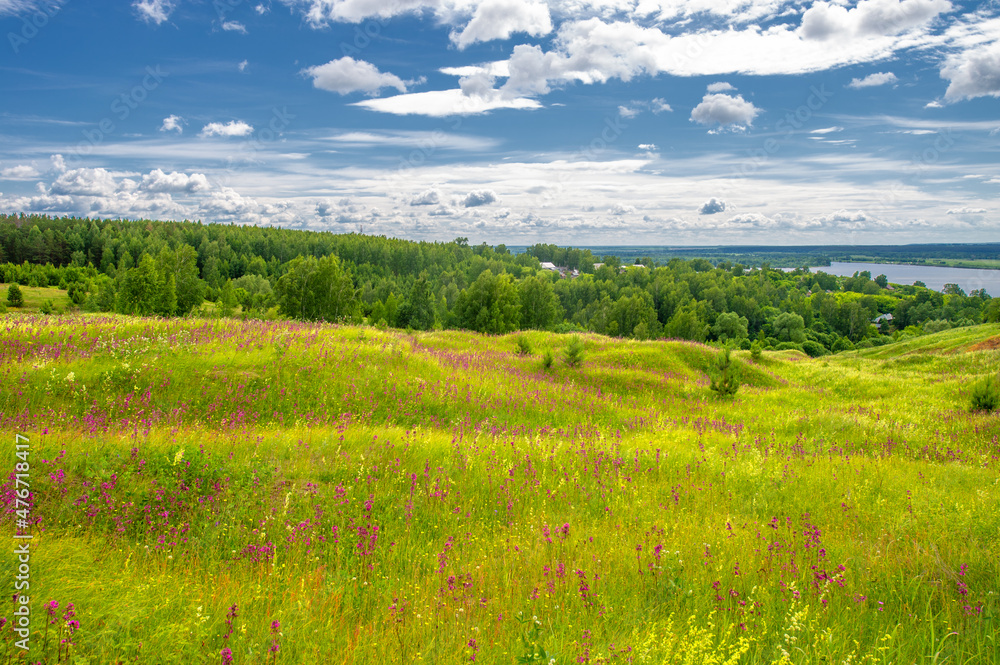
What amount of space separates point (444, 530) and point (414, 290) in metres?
69.3

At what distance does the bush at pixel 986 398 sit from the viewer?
14859 mm

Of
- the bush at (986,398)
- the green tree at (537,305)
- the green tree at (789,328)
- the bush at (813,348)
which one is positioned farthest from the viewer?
the green tree at (789,328)

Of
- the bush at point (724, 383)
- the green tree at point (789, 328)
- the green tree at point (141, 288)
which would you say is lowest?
the green tree at point (789, 328)

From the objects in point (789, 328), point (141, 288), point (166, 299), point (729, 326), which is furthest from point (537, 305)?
point (789, 328)

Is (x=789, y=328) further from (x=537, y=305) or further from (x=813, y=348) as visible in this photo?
(x=537, y=305)

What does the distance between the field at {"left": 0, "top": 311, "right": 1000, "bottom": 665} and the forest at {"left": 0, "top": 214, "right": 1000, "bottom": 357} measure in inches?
2020

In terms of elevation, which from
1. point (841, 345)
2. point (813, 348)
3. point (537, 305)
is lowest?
point (841, 345)

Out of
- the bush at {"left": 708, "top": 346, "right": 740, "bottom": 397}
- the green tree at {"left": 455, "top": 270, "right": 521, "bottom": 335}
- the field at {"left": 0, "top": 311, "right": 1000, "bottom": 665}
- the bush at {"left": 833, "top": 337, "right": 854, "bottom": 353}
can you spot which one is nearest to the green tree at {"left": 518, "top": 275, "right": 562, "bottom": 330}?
the green tree at {"left": 455, "top": 270, "right": 521, "bottom": 335}

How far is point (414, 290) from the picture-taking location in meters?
73.4

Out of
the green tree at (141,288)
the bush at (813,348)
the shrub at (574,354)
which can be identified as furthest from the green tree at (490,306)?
the bush at (813,348)

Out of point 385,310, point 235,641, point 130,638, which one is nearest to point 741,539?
point 235,641

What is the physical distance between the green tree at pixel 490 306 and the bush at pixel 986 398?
4921 cm

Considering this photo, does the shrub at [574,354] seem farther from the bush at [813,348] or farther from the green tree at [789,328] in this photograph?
the green tree at [789,328]

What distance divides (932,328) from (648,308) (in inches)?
2350
